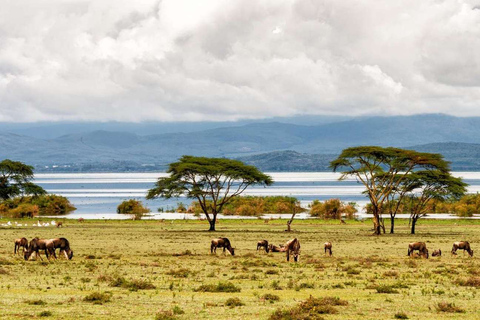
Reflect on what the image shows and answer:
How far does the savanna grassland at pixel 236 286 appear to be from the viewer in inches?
844

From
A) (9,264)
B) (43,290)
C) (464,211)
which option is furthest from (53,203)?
(43,290)

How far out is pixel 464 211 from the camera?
121250 millimetres

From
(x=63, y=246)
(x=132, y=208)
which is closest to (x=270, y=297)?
(x=63, y=246)

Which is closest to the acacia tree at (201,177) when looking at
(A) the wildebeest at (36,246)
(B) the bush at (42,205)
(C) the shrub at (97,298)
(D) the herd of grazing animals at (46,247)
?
(D) the herd of grazing animals at (46,247)

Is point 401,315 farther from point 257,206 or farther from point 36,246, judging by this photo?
point 257,206

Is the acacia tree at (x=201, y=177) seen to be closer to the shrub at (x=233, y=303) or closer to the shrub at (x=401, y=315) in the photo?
the shrub at (x=233, y=303)

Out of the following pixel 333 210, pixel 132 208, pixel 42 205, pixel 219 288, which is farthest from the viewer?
pixel 42 205

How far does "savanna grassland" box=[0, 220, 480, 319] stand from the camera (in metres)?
21.4

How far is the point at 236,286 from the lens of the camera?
90.7 feet

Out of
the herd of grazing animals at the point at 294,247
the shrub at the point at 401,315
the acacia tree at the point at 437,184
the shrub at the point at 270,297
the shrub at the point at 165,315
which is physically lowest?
the shrub at the point at 401,315

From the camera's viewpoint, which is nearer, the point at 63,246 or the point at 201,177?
the point at 63,246

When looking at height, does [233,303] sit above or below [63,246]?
below

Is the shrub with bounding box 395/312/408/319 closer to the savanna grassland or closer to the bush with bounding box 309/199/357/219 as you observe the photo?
the savanna grassland

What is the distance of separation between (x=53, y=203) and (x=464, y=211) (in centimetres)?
7601
